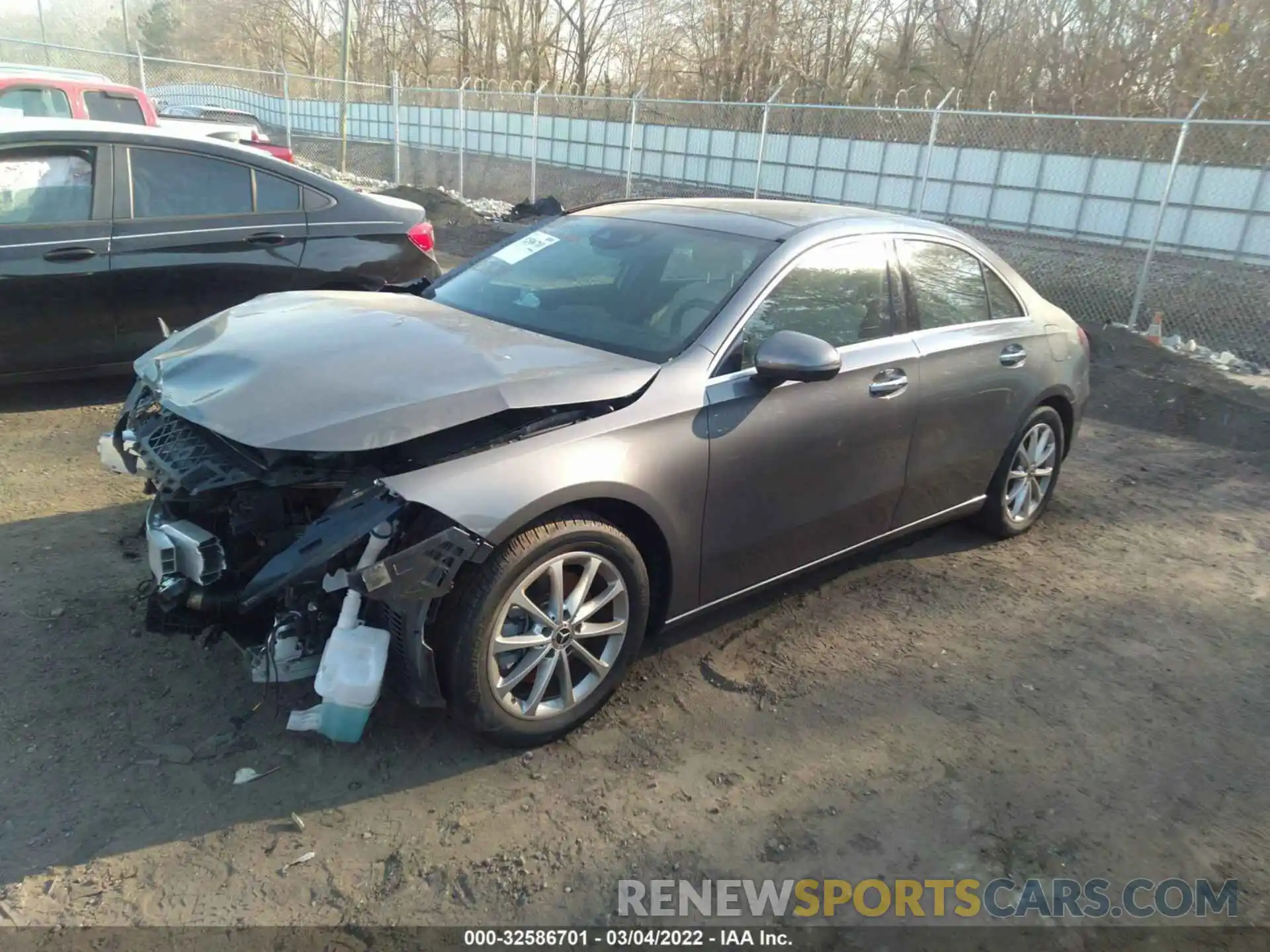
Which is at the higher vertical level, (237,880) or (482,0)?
(482,0)

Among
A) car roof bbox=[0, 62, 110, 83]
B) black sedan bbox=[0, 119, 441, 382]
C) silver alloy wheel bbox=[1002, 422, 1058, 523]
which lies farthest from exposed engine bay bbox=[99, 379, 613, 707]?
car roof bbox=[0, 62, 110, 83]

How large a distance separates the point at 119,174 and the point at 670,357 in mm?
4053

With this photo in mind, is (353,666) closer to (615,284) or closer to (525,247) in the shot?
(615,284)

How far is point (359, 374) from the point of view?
296 cm

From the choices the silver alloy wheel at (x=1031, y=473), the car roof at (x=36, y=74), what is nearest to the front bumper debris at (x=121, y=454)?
the silver alloy wheel at (x=1031, y=473)

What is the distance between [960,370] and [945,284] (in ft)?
1.48

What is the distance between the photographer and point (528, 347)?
3312mm

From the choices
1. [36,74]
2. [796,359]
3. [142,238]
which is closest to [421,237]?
[142,238]

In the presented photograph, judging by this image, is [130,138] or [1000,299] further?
[130,138]

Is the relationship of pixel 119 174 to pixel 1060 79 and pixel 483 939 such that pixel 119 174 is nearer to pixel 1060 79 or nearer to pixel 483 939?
pixel 483 939

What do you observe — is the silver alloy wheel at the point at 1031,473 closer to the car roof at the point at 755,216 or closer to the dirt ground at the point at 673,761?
the dirt ground at the point at 673,761

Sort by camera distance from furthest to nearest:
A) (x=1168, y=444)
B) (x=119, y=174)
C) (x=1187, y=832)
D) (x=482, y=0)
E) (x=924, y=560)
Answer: (x=482, y=0), (x=1168, y=444), (x=119, y=174), (x=924, y=560), (x=1187, y=832)

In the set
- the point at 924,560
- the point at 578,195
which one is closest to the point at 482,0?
the point at 578,195

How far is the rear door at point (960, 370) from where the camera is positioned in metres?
4.14
